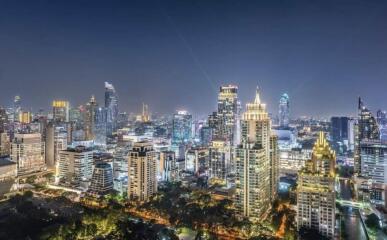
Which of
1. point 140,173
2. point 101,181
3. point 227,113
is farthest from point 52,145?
point 227,113

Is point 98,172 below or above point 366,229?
above

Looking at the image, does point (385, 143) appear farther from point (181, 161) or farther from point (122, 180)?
point (122, 180)

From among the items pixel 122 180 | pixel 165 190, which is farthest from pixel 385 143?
pixel 122 180

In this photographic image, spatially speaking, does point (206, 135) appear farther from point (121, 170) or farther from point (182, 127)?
point (121, 170)

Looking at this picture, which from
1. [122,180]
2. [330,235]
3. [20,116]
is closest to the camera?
[330,235]

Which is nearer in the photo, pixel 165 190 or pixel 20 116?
pixel 165 190
